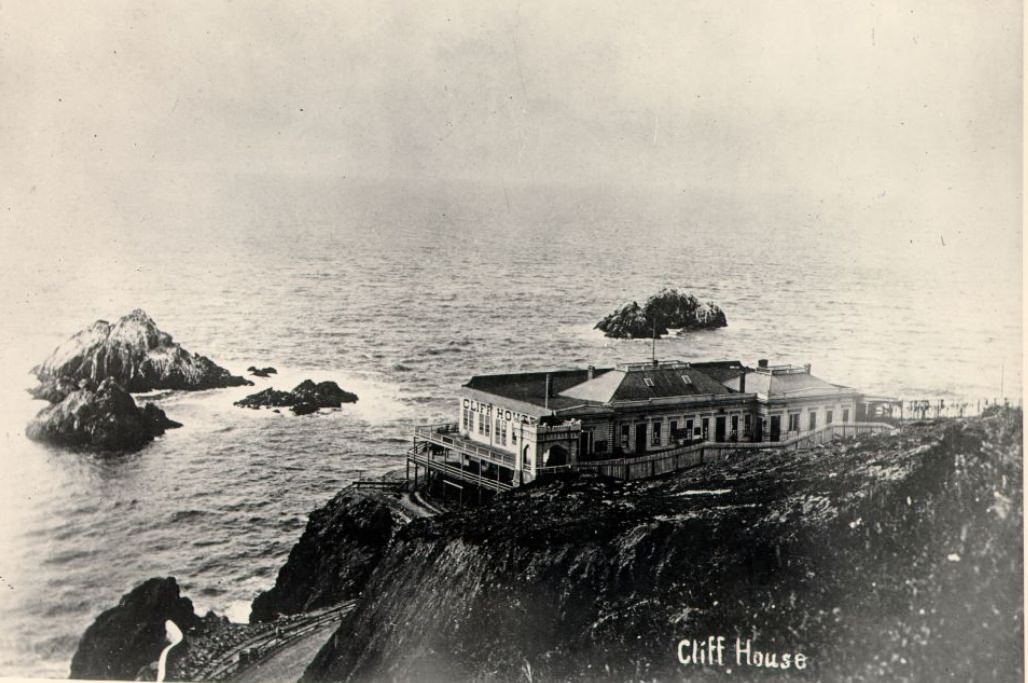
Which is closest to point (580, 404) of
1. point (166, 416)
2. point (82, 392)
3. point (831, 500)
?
point (831, 500)

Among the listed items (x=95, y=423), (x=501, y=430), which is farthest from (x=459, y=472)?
(x=95, y=423)

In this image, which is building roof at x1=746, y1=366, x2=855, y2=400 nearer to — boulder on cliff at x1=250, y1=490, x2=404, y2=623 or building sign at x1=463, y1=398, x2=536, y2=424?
building sign at x1=463, y1=398, x2=536, y2=424

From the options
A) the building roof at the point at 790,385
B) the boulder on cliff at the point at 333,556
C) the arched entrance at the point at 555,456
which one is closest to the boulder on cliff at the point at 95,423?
the boulder on cliff at the point at 333,556

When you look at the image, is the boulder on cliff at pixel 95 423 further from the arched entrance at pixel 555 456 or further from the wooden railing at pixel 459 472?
the arched entrance at pixel 555 456

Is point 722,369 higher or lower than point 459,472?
higher

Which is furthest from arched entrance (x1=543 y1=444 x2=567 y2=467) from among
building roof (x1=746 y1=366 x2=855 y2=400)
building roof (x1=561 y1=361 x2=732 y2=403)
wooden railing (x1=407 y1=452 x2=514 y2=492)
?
building roof (x1=746 y1=366 x2=855 y2=400)

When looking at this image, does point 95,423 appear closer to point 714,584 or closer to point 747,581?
point 714,584

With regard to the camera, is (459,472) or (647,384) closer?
(459,472)
